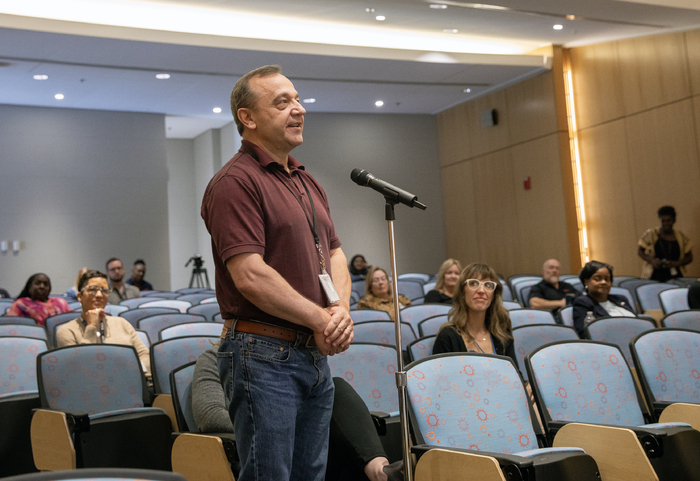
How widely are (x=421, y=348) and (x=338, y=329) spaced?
196cm

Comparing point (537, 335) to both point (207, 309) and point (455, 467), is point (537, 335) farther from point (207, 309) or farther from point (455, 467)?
point (207, 309)

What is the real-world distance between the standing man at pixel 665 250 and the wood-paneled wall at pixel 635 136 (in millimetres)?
370

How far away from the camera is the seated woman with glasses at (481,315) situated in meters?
3.58

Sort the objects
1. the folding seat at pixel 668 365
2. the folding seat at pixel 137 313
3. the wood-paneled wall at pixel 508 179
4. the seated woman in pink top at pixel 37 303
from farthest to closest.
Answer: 1. the wood-paneled wall at pixel 508 179
2. the seated woman in pink top at pixel 37 303
3. the folding seat at pixel 137 313
4. the folding seat at pixel 668 365

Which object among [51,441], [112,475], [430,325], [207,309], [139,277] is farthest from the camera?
[139,277]

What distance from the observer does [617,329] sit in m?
4.19

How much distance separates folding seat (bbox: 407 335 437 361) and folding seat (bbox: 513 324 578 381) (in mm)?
561

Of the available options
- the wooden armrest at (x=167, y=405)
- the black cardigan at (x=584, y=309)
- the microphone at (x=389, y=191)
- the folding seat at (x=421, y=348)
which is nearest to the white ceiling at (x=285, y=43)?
the black cardigan at (x=584, y=309)

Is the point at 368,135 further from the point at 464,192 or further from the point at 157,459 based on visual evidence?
the point at 157,459

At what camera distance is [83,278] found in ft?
14.4

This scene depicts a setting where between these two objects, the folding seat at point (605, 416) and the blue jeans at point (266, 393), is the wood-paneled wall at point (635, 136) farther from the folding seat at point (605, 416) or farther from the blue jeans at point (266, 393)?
the blue jeans at point (266, 393)

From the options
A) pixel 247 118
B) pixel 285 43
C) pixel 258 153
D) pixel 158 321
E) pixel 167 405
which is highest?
pixel 285 43

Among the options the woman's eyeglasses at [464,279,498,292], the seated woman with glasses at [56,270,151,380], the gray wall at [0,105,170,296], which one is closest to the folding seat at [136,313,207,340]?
Result: the seated woman with glasses at [56,270,151,380]

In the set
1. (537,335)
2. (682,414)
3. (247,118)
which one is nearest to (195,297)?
(537,335)
